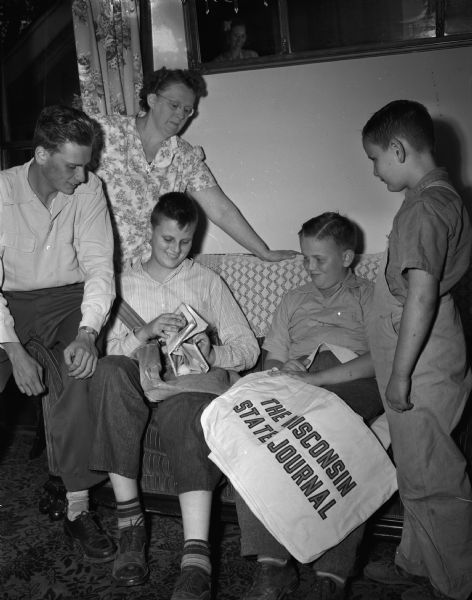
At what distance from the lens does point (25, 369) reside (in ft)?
6.91

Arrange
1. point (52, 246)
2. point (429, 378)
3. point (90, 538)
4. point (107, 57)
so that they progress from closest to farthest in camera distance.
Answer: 1. point (429, 378)
2. point (90, 538)
3. point (52, 246)
4. point (107, 57)

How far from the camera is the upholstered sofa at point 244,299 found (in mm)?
2070

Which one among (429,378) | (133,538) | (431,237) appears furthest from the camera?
(133,538)

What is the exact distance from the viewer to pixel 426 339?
5.38ft

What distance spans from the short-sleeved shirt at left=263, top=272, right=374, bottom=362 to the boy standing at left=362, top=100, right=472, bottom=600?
19.8 inches

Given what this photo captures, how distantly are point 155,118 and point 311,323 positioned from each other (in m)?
1.12

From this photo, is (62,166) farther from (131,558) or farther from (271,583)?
(271,583)

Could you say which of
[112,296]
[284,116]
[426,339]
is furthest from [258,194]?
[426,339]

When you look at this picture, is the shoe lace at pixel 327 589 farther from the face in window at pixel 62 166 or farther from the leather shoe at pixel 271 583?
the face in window at pixel 62 166

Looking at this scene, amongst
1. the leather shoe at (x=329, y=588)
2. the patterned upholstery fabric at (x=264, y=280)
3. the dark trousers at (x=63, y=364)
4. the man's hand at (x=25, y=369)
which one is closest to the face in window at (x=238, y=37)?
the patterned upholstery fabric at (x=264, y=280)

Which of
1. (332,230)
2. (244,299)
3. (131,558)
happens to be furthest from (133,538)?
(332,230)

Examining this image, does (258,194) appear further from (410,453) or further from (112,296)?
(410,453)

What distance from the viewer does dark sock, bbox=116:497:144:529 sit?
1963mm

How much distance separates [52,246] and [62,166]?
30cm
